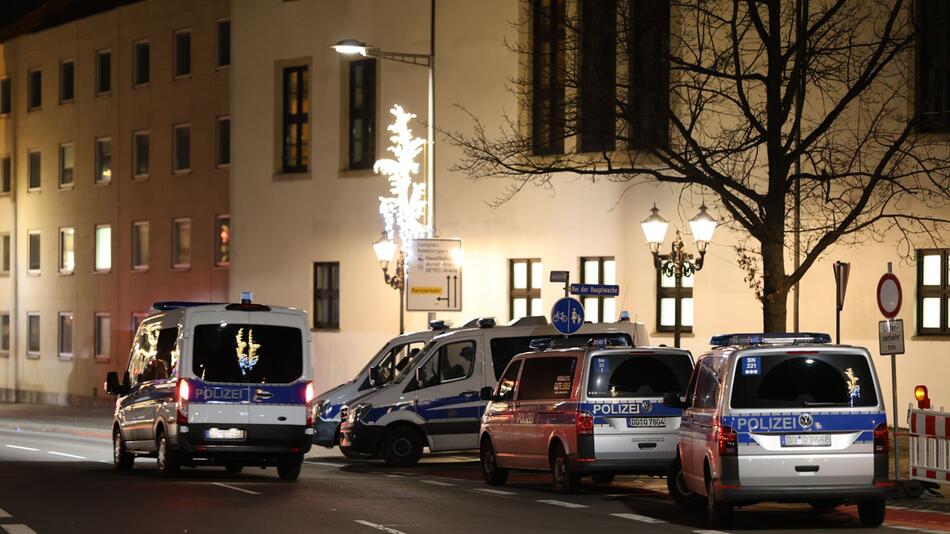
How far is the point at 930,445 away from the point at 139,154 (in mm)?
37984

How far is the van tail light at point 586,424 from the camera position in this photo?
69.1 feet

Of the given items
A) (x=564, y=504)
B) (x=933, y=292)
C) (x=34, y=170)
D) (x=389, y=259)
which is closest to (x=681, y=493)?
(x=564, y=504)

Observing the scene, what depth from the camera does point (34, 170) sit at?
200ft

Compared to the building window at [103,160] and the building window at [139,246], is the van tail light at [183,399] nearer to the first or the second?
the building window at [139,246]

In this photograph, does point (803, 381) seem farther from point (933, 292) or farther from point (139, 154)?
point (139, 154)

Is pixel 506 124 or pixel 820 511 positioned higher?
pixel 506 124

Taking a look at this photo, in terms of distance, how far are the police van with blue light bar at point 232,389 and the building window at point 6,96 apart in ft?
131

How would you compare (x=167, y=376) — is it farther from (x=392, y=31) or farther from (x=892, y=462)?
(x=392, y=31)

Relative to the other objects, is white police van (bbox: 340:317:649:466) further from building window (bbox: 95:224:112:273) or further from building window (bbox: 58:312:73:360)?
building window (bbox: 58:312:73:360)

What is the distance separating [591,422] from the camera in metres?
21.0

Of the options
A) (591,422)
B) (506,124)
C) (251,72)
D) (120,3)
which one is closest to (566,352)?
(591,422)

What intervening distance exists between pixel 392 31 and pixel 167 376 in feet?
64.9

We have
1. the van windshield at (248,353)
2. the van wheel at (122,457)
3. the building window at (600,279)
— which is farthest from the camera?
the building window at (600,279)

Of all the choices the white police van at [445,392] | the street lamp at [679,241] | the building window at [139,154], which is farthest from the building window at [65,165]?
the white police van at [445,392]
